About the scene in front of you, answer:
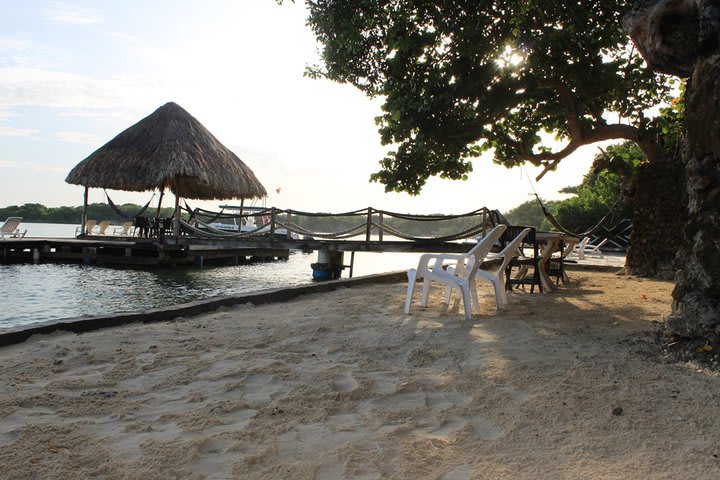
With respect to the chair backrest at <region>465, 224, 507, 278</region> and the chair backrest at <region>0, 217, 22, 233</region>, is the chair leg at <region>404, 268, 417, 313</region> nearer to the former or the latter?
the chair backrest at <region>465, 224, 507, 278</region>

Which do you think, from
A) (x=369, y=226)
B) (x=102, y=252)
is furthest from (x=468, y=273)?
(x=102, y=252)

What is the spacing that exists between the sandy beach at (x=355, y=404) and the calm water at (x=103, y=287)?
3.92 metres

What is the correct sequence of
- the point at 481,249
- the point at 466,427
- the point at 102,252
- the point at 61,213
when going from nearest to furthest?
the point at 466,427 → the point at 481,249 → the point at 102,252 → the point at 61,213

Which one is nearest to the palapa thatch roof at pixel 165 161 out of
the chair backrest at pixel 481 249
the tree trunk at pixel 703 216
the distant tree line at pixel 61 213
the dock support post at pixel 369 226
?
the dock support post at pixel 369 226

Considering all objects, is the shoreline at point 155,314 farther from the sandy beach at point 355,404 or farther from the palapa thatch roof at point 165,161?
the palapa thatch roof at point 165,161

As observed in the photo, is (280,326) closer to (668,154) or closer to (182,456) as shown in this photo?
(182,456)

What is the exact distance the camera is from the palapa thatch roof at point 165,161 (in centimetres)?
1861

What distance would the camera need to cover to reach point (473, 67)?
8148 millimetres

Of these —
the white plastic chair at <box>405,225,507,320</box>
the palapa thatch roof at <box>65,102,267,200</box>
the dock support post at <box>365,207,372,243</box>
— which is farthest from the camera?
the palapa thatch roof at <box>65,102,267,200</box>

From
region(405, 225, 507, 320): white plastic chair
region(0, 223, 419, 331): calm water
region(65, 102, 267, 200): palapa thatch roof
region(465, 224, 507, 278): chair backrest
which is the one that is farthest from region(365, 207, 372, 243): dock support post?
region(465, 224, 507, 278): chair backrest

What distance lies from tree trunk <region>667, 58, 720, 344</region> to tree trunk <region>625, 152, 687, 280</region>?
5.71 metres

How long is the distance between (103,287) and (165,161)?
8.01 metres

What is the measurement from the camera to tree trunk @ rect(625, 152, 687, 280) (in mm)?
9109

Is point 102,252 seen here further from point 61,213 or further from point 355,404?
point 61,213
